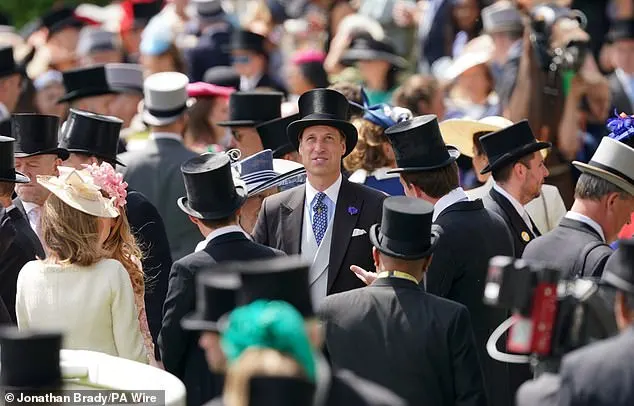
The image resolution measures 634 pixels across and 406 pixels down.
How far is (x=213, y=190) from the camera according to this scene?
6.77 m

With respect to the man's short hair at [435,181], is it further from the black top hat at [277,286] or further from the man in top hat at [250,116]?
the black top hat at [277,286]

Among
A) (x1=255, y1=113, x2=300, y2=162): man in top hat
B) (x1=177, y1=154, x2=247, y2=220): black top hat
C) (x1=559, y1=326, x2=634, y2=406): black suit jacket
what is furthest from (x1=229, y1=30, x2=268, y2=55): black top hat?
(x1=559, y1=326, x2=634, y2=406): black suit jacket

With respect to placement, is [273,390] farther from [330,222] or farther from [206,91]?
[206,91]

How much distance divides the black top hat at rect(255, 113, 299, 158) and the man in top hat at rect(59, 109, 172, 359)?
3.48 feet

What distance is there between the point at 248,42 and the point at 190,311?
23.1 feet

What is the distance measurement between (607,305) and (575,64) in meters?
5.80

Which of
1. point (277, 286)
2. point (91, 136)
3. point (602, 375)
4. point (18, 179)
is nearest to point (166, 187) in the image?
point (91, 136)

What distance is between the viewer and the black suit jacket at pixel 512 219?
768 cm

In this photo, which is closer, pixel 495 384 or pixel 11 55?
pixel 495 384

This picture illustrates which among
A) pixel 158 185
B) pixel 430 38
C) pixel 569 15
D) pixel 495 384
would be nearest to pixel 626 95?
pixel 569 15

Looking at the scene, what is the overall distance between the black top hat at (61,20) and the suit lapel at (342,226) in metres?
8.60

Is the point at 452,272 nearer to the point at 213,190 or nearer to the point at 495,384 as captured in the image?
the point at 495,384

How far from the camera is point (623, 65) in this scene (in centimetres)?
1235

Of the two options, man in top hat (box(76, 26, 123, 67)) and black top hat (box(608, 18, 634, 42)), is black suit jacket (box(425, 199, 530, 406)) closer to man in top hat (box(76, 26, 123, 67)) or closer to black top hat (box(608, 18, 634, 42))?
black top hat (box(608, 18, 634, 42))
